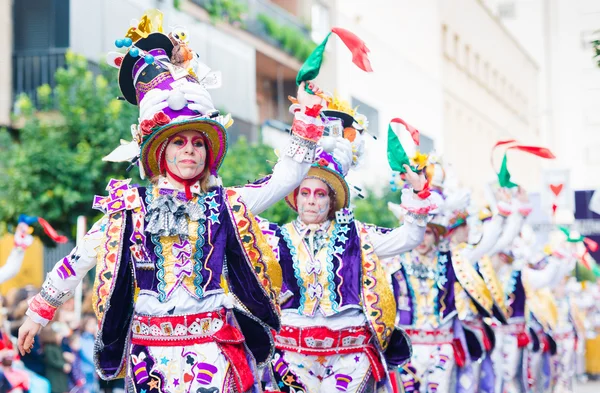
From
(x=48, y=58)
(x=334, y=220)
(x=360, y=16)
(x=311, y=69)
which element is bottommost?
(x=334, y=220)

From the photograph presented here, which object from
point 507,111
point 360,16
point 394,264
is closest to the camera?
point 394,264

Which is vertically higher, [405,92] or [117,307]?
[405,92]

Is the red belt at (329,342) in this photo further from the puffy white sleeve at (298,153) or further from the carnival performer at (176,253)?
the puffy white sleeve at (298,153)

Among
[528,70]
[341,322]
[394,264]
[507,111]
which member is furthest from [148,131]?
[528,70]

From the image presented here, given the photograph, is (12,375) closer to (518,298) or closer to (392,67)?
(518,298)

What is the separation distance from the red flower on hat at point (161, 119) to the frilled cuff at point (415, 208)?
2228 millimetres

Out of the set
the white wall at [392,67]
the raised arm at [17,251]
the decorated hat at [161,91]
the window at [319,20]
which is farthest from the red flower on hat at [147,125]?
the window at [319,20]

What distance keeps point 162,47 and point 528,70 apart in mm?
49977

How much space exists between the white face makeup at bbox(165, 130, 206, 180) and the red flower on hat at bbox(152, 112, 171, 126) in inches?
5.0

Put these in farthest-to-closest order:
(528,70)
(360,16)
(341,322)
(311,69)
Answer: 1. (528,70)
2. (360,16)
3. (341,322)
4. (311,69)

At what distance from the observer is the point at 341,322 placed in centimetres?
770

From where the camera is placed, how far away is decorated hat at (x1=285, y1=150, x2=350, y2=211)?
7.87m

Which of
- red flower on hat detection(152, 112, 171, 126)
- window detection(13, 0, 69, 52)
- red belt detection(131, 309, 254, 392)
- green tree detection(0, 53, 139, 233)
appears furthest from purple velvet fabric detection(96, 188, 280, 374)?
window detection(13, 0, 69, 52)

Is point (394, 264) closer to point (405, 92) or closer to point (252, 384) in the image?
point (252, 384)
